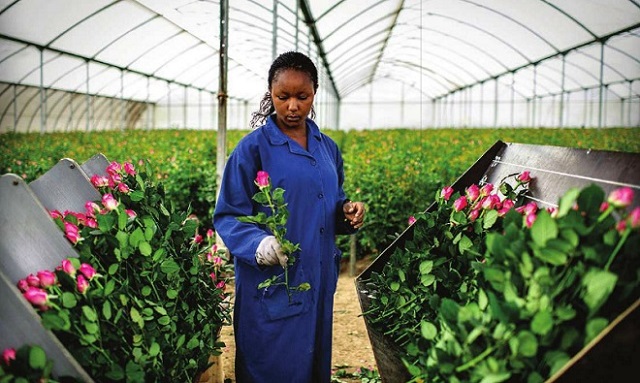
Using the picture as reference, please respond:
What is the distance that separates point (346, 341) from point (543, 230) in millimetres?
3071

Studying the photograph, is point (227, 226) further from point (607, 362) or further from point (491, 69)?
point (491, 69)

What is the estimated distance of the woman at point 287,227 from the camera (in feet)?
6.21

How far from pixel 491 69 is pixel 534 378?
20.0 meters

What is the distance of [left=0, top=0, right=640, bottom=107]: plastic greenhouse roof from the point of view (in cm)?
1033

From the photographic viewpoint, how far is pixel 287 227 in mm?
1936

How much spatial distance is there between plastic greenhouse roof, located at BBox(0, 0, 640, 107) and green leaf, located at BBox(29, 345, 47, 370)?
5578mm

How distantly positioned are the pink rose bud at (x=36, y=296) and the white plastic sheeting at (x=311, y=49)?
110 inches

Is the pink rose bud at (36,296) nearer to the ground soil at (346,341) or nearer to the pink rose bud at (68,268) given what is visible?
the pink rose bud at (68,268)

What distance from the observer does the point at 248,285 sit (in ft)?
6.33

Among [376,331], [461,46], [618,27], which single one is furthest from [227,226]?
[461,46]

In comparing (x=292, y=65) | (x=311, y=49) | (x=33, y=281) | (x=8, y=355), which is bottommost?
(x=8, y=355)

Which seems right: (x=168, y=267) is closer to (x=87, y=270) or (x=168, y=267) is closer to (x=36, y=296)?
(x=87, y=270)

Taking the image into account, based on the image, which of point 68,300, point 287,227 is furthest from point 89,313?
point 287,227

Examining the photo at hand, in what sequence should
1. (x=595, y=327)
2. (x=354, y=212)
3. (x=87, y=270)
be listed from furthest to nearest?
(x=354, y=212), (x=87, y=270), (x=595, y=327)
